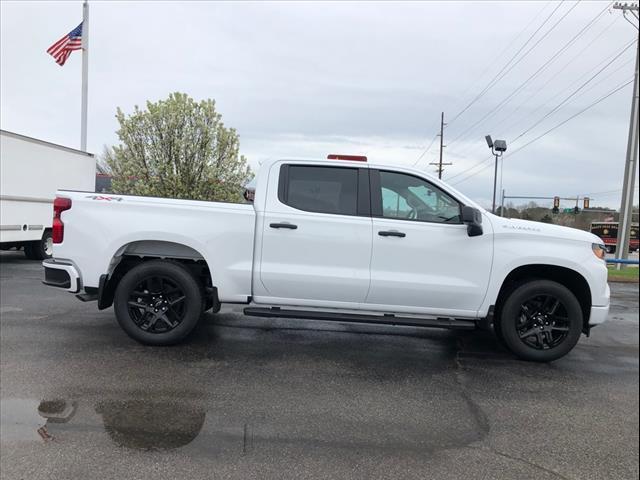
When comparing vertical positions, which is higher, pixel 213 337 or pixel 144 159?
pixel 144 159

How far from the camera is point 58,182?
13.0 m

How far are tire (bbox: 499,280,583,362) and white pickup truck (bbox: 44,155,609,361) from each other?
1 centimetres

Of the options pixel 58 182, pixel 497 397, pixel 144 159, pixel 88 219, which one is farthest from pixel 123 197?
pixel 144 159

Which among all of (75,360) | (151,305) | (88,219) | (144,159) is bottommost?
(75,360)

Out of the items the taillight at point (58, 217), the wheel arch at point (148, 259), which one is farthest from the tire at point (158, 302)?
the taillight at point (58, 217)

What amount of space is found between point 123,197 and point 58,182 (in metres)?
8.97

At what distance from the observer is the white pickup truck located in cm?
525

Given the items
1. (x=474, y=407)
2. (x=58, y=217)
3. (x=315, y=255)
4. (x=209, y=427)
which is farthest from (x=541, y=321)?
(x=58, y=217)

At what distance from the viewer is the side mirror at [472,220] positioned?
199 inches

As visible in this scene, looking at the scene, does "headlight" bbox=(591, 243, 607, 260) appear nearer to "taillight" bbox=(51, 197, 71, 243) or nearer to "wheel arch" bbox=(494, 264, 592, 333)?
"wheel arch" bbox=(494, 264, 592, 333)

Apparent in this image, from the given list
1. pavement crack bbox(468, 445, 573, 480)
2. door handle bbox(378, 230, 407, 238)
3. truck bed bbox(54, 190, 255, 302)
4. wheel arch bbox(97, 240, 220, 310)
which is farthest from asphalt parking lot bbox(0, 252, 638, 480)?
door handle bbox(378, 230, 407, 238)

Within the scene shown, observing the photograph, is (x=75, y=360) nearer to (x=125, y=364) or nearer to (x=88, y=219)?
(x=125, y=364)

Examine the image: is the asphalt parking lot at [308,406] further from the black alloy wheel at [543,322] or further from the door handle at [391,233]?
the door handle at [391,233]

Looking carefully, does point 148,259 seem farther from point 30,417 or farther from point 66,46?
point 66,46
